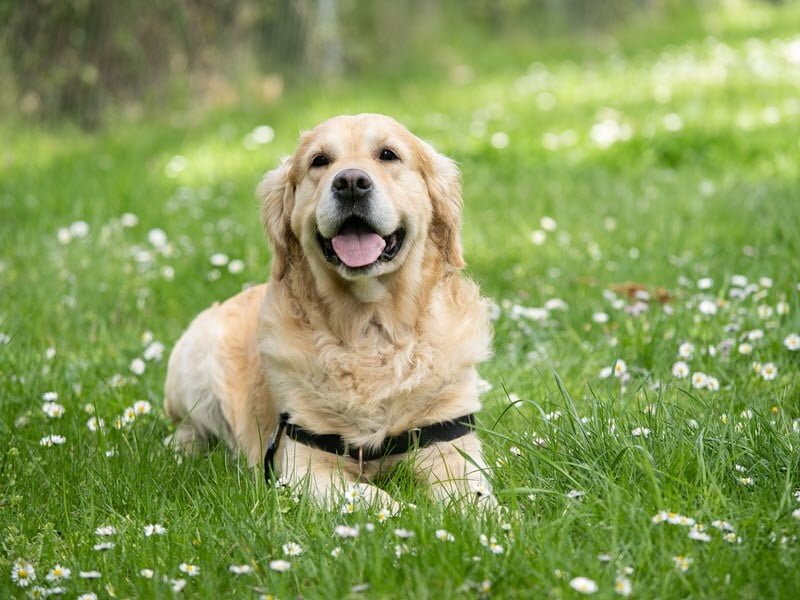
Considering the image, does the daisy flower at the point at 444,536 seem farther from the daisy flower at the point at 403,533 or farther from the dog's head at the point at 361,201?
the dog's head at the point at 361,201

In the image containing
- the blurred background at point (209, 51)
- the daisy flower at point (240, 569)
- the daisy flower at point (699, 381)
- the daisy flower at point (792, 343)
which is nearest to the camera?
the daisy flower at point (240, 569)

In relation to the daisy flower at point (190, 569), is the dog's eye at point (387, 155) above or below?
above

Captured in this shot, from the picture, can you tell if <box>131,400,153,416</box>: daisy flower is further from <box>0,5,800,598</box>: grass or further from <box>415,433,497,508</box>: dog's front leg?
<box>415,433,497,508</box>: dog's front leg

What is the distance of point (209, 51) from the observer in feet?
32.1

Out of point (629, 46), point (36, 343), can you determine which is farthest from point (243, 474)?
point (629, 46)

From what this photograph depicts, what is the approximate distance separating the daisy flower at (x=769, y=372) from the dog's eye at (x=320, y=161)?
182 centimetres

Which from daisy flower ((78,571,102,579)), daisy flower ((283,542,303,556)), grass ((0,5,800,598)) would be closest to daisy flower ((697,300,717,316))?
grass ((0,5,800,598))

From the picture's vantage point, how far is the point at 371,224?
339 centimetres

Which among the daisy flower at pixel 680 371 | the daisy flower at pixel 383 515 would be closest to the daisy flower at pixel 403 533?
the daisy flower at pixel 383 515

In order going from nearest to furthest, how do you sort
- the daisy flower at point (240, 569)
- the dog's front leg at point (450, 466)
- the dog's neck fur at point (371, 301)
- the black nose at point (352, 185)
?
the daisy flower at point (240, 569) → the dog's front leg at point (450, 466) → the black nose at point (352, 185) → the dog's neck fur at point (371, 301)

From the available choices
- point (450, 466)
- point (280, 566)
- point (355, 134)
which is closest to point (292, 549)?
point (280, 566)

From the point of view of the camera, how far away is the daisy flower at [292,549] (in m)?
2.48

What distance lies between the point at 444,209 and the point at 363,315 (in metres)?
0.56

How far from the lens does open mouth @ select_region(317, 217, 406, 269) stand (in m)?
3.39
